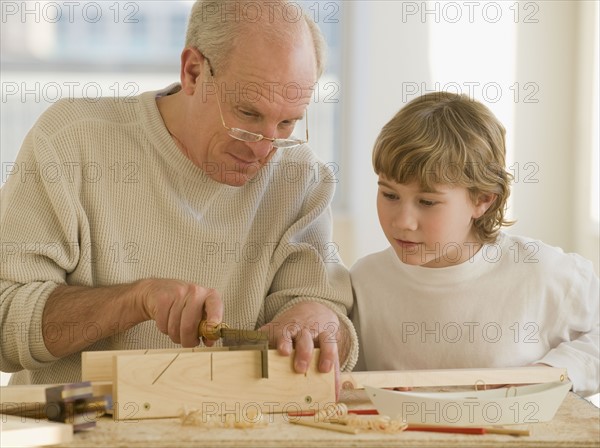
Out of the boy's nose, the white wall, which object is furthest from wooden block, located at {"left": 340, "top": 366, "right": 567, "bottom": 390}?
the white wall

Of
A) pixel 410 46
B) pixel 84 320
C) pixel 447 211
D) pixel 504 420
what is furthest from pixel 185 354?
pixel 410 46

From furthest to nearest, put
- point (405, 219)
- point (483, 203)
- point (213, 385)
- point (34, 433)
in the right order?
point (483, 203) < point (405, 219) < point (213, 385) < point (34, 433)

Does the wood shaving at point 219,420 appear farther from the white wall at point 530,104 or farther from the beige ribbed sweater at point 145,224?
the white wall at point 530,104

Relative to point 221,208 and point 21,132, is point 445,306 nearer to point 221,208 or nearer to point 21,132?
point 221,208

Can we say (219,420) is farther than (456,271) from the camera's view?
No

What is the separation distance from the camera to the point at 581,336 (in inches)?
80.9

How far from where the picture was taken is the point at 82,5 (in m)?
4.60

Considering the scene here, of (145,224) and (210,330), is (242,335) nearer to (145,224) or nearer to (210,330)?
(210,330)

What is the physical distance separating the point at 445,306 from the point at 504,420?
62 centimetres

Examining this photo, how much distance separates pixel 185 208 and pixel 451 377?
A: 0.75 m

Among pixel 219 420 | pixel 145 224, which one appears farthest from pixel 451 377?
pixel 145 224

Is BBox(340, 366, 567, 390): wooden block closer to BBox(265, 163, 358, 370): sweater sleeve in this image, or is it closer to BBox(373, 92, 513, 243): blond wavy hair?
BBox(265, 163, 358, 370): sweater sleeve

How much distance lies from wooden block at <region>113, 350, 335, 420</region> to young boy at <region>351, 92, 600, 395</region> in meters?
0.52

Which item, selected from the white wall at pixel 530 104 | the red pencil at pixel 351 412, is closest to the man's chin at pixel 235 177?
the red pencil at pixel 351 412
